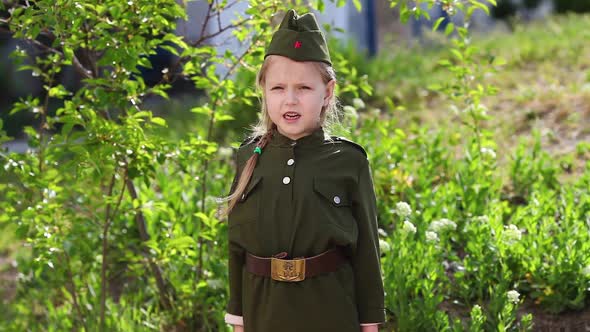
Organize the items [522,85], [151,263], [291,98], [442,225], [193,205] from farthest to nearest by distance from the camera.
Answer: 1. [522,85]
2. [193,205]
3. [151,263]
4. [442,225]
5. [291,98]

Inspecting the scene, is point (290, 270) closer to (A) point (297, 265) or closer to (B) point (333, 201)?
(A) point (297, 265)

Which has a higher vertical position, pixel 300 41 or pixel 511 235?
pixel 300 41

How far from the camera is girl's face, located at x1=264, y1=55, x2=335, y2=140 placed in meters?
2.17

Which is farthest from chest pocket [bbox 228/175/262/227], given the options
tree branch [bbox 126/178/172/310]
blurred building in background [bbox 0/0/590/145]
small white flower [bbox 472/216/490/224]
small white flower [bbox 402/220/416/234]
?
blurred building in background [bbox 0/0/590/145]

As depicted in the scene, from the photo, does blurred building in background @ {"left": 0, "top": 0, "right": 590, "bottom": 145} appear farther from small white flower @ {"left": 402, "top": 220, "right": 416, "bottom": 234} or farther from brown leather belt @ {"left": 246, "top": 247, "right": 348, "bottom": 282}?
brown leather belt @ {"left": 246, "top": 247, "right": 348, "bottom": 282}

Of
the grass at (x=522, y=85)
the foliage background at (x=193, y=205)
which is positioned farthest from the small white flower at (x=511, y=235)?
the grass at (x=522, y=85)

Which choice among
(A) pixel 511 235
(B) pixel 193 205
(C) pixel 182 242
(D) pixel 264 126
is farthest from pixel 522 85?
(D) pixel 264 126

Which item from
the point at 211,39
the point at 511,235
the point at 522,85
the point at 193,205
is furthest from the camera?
the point at 211,39

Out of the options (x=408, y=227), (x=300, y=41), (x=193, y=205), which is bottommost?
(x=193, y=205)

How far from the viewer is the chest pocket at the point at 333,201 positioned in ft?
7.15

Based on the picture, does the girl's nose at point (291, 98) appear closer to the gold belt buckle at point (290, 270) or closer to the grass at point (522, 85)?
the gold belt buckle at point (290, 270)

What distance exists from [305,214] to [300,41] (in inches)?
17.2

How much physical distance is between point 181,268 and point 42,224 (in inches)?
24.6

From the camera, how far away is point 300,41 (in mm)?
2164
